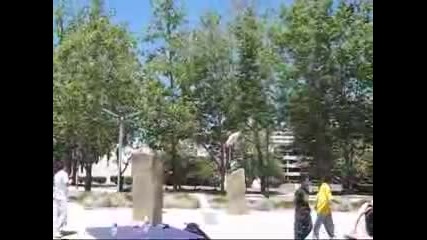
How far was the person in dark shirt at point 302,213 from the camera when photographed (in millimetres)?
4305

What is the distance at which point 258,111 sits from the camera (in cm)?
479

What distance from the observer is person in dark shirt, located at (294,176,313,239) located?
430 centimetres

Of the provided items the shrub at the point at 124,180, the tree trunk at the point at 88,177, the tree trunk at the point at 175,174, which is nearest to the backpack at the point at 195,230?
the tree trunk at the point at 175,174

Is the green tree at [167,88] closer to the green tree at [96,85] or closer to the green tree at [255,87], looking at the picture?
the green tree at [96,85]

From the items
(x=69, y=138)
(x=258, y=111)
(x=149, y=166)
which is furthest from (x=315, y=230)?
(x=69, y=138)

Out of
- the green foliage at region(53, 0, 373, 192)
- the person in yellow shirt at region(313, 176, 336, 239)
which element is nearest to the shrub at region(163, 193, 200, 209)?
the green foliage at region(53, 0, 373, 192)

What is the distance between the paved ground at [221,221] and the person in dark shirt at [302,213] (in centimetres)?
8

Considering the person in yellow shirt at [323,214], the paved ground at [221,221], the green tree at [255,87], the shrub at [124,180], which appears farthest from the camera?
the green tree at [255,87]

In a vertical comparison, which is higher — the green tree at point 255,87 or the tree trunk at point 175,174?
the green tree at point 255,87

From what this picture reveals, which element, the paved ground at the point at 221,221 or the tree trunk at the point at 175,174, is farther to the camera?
the tree trunk at the point at 175,174

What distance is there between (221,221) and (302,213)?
61 centimetres

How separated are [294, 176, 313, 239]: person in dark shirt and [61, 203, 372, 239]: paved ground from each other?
0.25 ft
